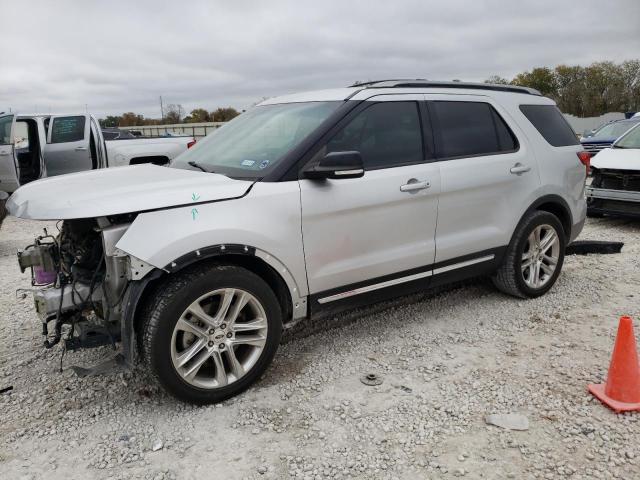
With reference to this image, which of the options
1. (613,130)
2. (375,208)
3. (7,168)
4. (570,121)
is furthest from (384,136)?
(570,121)

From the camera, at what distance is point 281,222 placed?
323 centimetres

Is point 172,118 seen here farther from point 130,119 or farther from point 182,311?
point 182,311

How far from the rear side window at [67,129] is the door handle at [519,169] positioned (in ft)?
31.0

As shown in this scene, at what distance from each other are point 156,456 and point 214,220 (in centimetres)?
130

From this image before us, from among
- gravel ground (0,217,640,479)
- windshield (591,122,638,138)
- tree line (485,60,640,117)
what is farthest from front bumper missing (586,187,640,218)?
tree line (485,60,640,117)

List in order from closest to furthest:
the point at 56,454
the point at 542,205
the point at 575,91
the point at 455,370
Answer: the point at 56,454
the point at 455,370
the point at 542,205
the point at 575,91

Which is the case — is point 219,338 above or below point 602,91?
below

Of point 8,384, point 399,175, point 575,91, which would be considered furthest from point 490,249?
point 575,91

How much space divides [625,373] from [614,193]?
575 centimetres

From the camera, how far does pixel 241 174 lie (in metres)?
3.39

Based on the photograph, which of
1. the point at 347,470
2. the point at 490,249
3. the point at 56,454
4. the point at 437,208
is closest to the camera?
the point at 347,470

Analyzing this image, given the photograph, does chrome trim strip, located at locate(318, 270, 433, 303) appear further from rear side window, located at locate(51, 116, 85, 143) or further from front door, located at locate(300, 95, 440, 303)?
rear side window, located at locate(51, 116, 85, 143)

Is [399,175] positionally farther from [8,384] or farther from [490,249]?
[8,384]

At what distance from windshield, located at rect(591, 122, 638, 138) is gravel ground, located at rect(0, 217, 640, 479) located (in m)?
11.0
